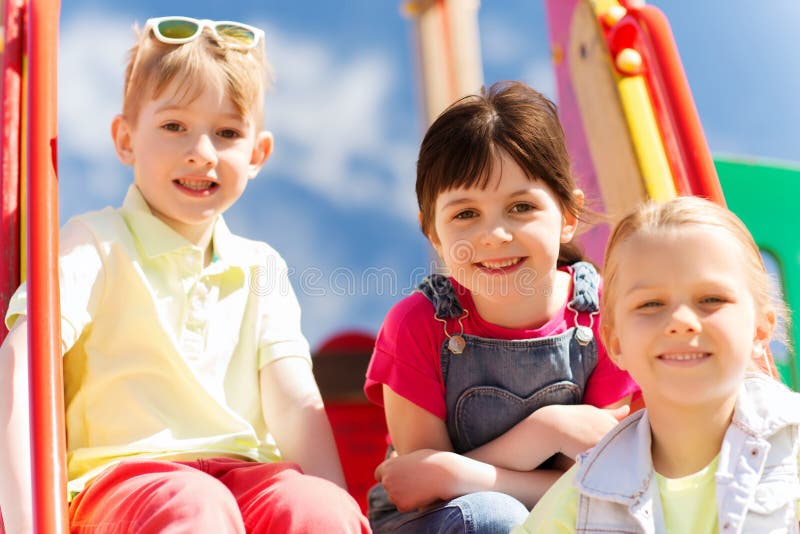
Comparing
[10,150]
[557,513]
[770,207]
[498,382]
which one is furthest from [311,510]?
[770,207]

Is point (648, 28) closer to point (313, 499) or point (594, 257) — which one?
point (594, 257)

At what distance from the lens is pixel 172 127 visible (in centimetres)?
182

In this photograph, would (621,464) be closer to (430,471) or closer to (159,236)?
(430,471)

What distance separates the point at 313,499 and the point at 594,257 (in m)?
1.42

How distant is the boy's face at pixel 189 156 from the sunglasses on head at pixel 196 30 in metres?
0.11

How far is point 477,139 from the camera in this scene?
1.69 metres

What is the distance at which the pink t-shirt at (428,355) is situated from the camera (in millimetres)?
1681

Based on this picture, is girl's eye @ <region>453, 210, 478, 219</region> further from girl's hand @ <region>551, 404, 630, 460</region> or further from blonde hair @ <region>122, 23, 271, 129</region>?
blonde hair @ <region>122, 23, 271, 129</region>

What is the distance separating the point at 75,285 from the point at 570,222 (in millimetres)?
908

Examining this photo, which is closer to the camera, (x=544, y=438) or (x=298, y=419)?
(x=544, y=438)

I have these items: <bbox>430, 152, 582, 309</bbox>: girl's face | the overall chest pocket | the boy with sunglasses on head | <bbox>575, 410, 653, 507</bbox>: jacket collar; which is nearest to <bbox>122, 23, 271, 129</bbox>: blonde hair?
the boy with sunglasses on head

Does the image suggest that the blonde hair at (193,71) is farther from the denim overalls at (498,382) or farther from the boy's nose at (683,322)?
the boy's nose at (683,322)

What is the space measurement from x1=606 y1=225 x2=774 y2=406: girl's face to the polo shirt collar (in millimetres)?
828

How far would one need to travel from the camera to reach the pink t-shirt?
168 cm
